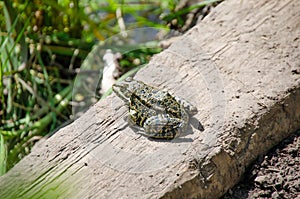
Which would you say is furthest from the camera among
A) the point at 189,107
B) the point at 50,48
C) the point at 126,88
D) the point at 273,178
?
the point at 50,48

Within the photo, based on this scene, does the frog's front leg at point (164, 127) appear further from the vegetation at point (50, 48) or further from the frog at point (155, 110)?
the vegetation at point (50, 48)

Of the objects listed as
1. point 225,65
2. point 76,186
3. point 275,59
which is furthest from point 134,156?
point 275,59

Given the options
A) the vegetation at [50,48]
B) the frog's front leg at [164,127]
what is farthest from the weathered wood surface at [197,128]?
the vegetation at [50,48]

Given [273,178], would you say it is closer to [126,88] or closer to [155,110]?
[155,110]

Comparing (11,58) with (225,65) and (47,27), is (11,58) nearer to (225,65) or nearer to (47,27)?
(47,27)


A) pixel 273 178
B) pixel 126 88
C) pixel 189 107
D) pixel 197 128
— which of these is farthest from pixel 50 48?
pixel 273 178
